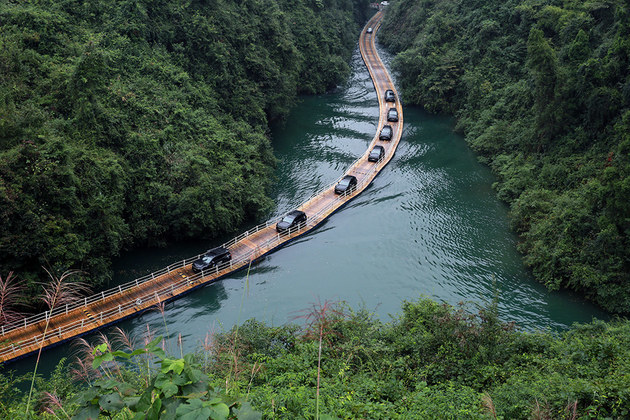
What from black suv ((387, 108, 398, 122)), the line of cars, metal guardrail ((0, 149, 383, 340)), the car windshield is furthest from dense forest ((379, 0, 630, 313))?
the car windshield

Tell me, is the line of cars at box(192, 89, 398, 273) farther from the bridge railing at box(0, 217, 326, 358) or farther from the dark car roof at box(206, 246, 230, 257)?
the bridge railing at box(0, 217, 326, 358)

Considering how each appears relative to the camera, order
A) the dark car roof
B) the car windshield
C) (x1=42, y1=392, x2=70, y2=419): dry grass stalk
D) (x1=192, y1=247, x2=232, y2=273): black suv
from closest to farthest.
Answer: (x1=42, y1=392, x2=70, y2=419): dry grass stalk, (x1=192, y1=247, x2=232, y2=273): black suv, the dark car roof, the car windshield

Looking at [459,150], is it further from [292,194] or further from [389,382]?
[389,382]

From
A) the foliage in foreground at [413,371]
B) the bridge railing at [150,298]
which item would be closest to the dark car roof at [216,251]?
the bridge railing at [150,298]

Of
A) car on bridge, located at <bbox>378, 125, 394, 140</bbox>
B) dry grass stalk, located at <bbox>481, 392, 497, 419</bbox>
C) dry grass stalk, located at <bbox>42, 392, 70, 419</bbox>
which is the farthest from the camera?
car on bridge, located at <bbox>378, 125, 394, 140</bbox>

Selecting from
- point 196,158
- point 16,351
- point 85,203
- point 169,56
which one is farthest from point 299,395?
point 169,56

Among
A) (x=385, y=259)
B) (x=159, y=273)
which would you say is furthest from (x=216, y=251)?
(x=385, y=259)

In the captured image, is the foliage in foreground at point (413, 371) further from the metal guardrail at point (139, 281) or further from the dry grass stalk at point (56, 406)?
the metal guardrail at point (139, 281)

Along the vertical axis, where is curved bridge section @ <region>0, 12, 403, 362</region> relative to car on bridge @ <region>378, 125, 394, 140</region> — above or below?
below
